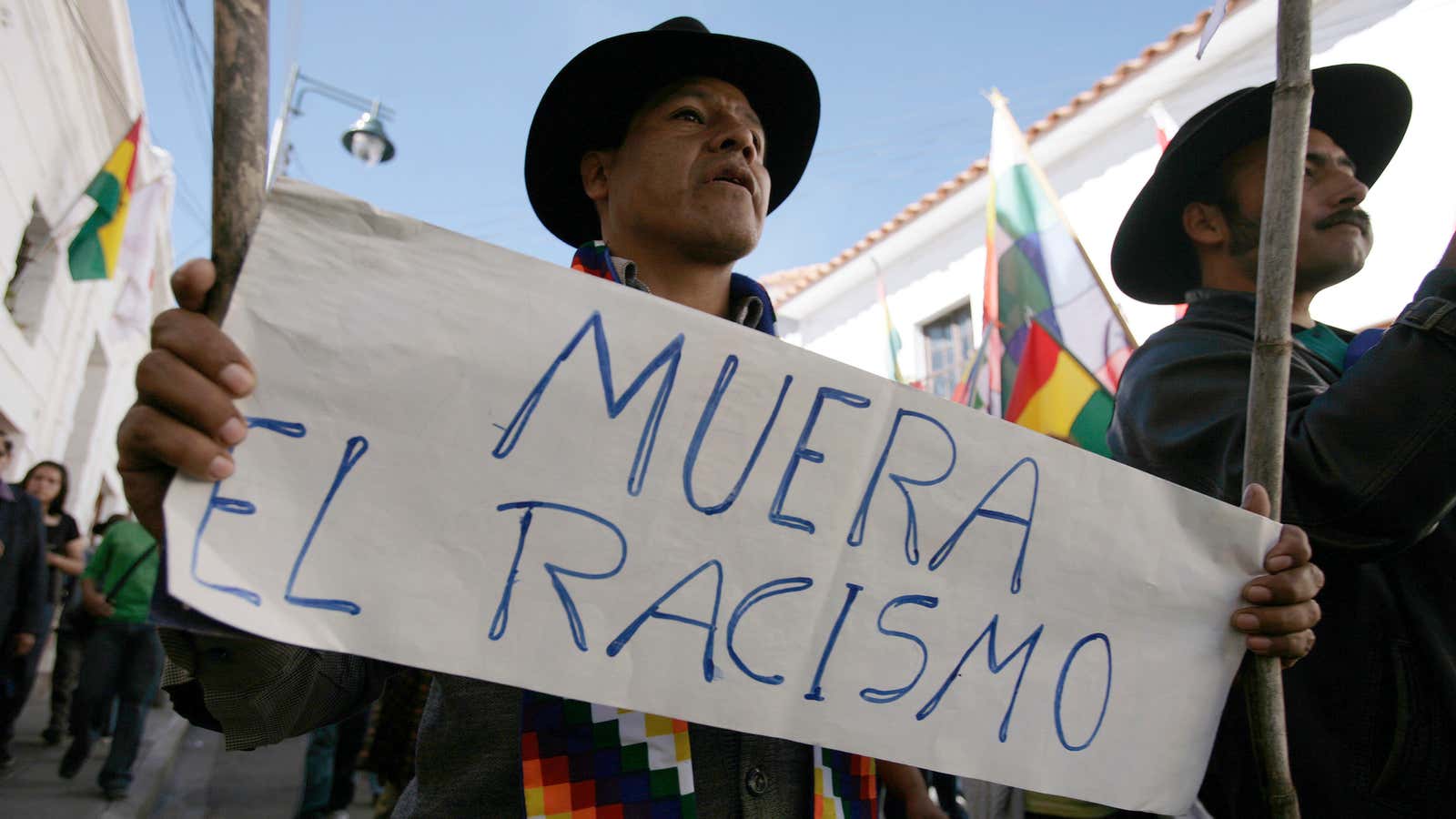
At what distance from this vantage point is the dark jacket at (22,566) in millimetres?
4402

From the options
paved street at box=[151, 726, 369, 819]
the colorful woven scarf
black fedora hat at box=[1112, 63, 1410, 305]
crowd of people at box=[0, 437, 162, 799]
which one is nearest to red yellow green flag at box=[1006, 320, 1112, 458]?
black fedora hat at box=[1112, 63, 1410, 305]

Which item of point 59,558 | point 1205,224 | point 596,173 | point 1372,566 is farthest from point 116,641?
point 1372,566

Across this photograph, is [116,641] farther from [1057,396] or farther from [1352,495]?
[1352,495]

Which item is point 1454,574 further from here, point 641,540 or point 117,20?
point 117,20

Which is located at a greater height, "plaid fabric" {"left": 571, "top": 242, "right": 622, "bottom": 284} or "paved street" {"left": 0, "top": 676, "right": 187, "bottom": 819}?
"plaid fabric" {"left": 571, "top": 242, "right": 622, "bottom": 284}

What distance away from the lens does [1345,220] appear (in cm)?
176

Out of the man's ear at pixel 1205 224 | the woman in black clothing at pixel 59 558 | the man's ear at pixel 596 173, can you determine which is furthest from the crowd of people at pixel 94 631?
the man's ear at pixel 1205 224

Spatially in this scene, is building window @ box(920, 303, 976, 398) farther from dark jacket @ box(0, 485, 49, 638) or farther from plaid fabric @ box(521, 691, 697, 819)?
plaid fabric @ box(521, 691, 697, 819)

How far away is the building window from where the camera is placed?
11141 millimetres

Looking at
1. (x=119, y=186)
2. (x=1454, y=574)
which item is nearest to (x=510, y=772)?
(x=1454, y=574)

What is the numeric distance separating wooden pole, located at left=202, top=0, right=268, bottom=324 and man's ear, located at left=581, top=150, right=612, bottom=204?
3.44 feet

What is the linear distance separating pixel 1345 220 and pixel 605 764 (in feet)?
5.58

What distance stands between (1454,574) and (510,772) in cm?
144

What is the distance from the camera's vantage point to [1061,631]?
3.93ft
